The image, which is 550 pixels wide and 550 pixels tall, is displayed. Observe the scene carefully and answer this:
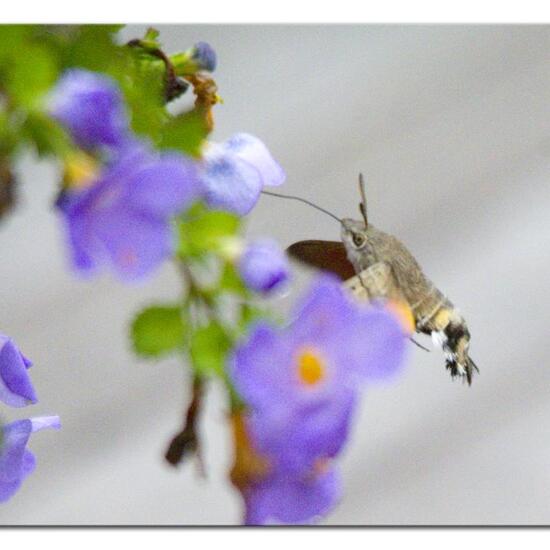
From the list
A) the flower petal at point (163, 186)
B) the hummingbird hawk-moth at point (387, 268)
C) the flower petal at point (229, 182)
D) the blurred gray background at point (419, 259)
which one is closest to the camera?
the flower petal at point (163, 186)

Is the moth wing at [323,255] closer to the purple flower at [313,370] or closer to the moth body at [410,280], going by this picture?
the moth body at [410,280]

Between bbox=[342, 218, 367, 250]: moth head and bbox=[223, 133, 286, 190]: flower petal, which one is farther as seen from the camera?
bbox=[342, 218, 367, 250]: moth head

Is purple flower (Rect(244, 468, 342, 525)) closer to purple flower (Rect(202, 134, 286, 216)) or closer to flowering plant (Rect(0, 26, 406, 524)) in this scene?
flowering plant (Rect(0, 26, 406, 524))

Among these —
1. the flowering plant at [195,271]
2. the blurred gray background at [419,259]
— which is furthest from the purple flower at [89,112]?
the blurred gray background at [419,259]

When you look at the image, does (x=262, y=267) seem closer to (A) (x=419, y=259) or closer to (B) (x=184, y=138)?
(B) (x=184, y=138)

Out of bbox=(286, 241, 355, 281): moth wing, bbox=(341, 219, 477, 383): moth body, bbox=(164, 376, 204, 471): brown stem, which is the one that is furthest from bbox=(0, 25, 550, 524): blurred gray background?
bbox=(164, 376, 204, 471): brown stem

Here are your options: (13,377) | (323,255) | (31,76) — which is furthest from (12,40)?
(323,255)

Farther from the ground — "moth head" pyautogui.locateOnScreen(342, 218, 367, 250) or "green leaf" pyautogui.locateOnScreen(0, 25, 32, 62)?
"green leaf" pyautogui.locateOnScreen(0, 25, 32, 62)
